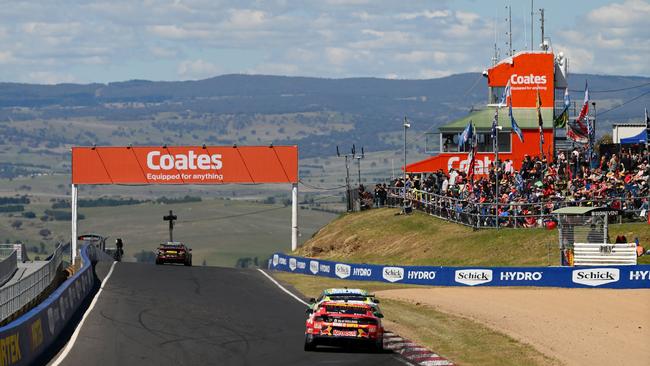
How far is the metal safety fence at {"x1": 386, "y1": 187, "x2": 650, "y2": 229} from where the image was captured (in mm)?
57188

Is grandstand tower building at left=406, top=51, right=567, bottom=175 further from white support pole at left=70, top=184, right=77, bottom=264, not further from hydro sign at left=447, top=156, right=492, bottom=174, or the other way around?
white support pole at left=70, top=184, right=77, bottom=264

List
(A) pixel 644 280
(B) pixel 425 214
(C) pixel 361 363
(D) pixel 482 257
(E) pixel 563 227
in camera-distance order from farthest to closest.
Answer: (B) pixel 425 214 → (D) pixel 482 257 → (E) pixel 563 227 → (A) pixel 644 280 → (C) pixel 361 363

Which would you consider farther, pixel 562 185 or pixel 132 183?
pixel 132 183

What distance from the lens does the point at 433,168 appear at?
84.4 meters

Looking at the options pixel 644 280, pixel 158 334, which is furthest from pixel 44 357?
pixel 644 280

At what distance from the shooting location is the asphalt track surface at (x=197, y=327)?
30.4 meters

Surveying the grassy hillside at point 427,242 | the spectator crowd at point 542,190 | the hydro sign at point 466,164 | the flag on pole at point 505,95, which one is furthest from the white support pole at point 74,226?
the flag on pole at point 505,95

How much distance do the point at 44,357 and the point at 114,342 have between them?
3.31 m

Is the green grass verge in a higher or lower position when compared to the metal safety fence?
lower

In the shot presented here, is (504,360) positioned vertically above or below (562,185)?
below

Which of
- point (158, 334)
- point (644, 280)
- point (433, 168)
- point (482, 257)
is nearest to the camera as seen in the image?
point (158, 334)

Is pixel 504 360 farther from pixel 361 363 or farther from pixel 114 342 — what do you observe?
pixel 114 342

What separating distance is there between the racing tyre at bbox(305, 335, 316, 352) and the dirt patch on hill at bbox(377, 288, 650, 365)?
5988 millimetres

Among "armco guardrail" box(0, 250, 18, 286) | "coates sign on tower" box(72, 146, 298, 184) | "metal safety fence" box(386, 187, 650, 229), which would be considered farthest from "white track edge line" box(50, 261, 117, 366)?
"coates sign on tower" box(72, 146, 298, 184)
